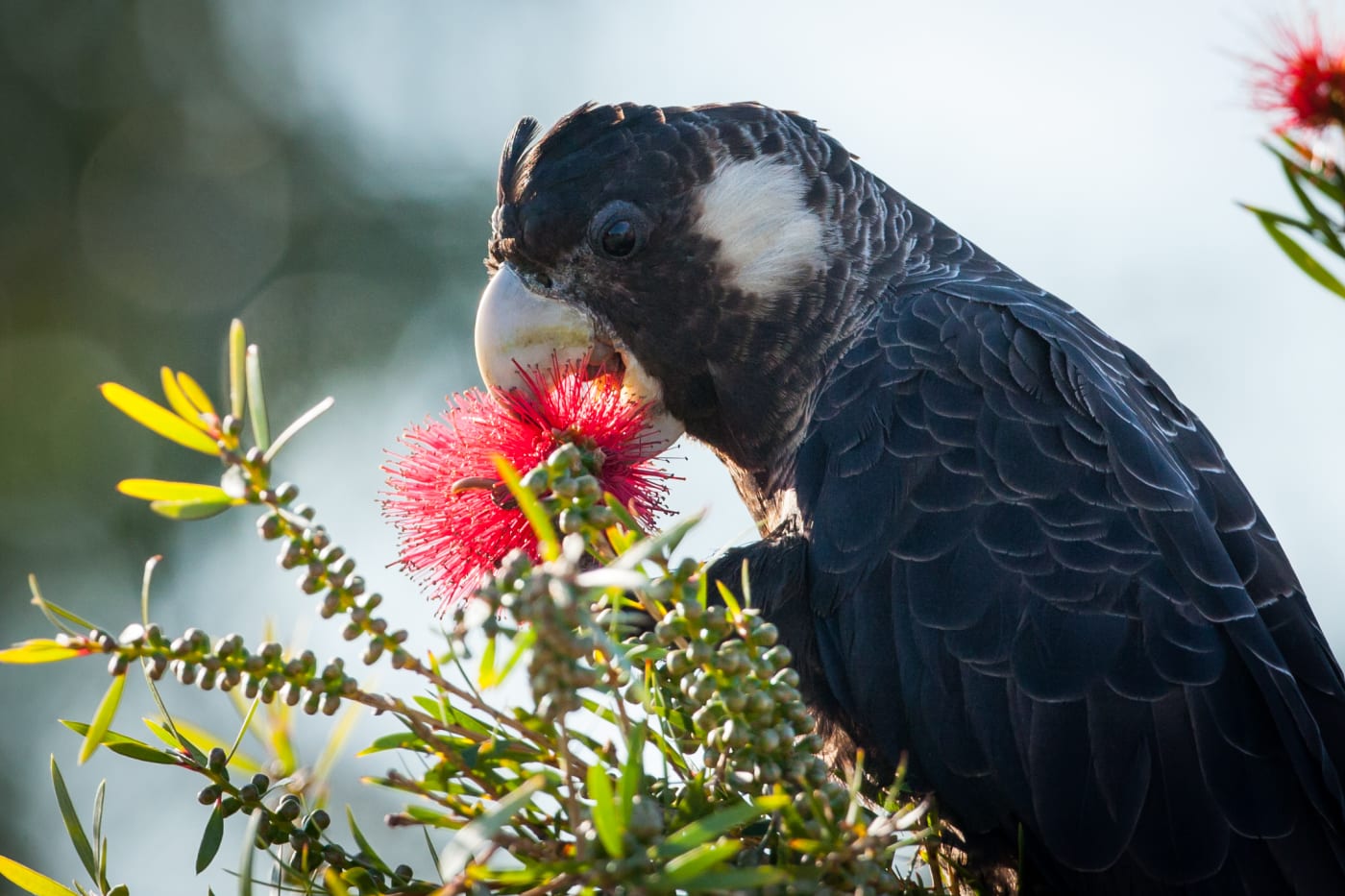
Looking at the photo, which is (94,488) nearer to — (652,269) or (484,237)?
(484,237)

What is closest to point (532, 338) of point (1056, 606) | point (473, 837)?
point (1056, 606)

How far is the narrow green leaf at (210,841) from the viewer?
1.40 metres

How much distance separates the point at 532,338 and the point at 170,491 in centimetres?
164

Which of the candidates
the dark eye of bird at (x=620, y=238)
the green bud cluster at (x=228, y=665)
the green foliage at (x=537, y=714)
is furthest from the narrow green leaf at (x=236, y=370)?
the dark eye of bird at (x=620, y=238)

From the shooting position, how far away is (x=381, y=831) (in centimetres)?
578

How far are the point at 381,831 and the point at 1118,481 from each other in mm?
4353

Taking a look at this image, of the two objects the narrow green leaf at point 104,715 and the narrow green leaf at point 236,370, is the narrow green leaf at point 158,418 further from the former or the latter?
the narrow green leaf at point 104,715

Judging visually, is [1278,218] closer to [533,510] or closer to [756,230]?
[533,510]

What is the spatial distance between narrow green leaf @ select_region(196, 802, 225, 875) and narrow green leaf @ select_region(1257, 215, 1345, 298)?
47.4 inches

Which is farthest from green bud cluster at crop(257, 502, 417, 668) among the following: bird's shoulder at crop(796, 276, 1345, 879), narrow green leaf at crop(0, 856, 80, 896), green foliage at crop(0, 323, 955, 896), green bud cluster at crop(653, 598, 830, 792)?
bird's shoulder at crop(796, 276, 1345, 879)

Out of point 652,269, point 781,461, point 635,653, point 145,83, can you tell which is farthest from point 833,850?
point 145,83

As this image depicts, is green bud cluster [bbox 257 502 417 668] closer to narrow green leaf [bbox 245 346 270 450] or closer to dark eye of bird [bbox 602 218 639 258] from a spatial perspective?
narrow green leaf [bbox 245 346 270 450]

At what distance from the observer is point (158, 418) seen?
1082 mm

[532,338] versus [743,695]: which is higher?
[532,338]
